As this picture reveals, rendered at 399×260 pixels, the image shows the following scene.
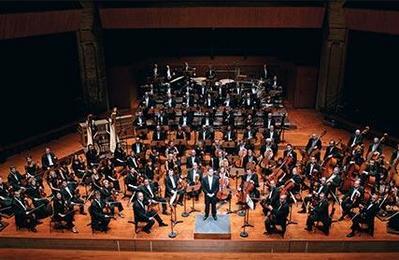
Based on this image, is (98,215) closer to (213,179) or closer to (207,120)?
(213,179)

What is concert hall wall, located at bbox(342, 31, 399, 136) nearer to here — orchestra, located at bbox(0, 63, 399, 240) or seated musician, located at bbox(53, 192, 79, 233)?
orchestra, located at bbox(0, 63, 399, 240)

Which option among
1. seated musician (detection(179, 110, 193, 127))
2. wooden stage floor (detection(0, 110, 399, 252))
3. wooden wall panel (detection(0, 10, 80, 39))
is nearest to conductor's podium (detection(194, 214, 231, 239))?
wooden stage floor (detection(0, 110, 399, 252))

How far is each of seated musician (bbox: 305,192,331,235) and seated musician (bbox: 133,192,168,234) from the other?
3.15 m

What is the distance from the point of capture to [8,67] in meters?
12.4

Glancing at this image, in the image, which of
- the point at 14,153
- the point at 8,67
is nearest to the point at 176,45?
the point at 8,67

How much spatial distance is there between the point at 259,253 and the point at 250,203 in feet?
4.18

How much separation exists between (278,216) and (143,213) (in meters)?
2.68

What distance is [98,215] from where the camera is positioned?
8.17 meters

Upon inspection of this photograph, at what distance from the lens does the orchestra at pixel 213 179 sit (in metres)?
8.20

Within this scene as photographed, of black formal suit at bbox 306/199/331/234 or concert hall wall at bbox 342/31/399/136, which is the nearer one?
black formal suit at bbox 306/199/331/234

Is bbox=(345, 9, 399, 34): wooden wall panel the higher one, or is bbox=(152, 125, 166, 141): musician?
bbox=(345, 9, 399, 34): wooden wall panel

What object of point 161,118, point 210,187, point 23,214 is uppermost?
point 161,118

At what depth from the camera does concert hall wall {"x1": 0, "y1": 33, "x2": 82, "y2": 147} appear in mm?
12336

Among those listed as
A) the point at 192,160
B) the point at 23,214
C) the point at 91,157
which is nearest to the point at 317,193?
the point at 192,160
